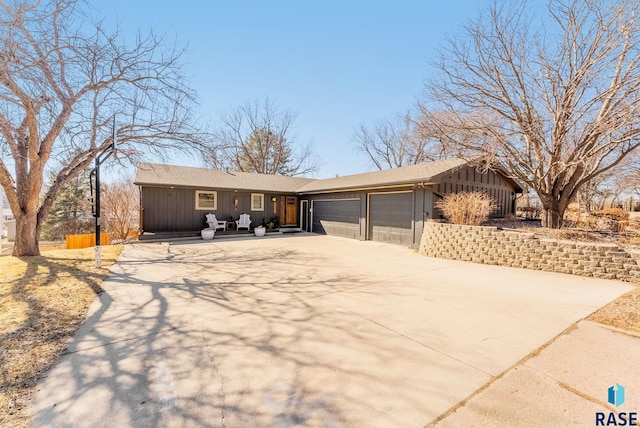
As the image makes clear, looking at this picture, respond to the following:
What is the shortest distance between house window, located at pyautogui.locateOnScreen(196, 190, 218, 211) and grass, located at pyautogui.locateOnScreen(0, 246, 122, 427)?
656cm

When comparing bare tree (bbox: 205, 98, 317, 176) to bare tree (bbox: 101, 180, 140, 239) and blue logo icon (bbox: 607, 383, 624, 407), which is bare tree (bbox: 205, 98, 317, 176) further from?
blue logo icon (bbox: 607, 383, 624, 407)

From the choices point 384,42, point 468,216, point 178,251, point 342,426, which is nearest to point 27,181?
point 178,251

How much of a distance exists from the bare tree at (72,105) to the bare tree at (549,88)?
835 cm

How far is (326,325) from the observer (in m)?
3.30

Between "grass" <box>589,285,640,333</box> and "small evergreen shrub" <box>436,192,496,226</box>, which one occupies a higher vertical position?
"small evergreen shrub" <box>436,192,496,226</box>

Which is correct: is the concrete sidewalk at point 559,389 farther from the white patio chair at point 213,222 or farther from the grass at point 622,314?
the white patio chair at point 213,222

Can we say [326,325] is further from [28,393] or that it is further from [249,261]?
[249,261]

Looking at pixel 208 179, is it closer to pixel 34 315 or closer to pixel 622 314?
pixel 34 315

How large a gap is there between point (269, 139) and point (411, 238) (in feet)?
63.6

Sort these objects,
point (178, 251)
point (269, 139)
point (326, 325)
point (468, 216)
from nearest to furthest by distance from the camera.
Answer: point (326, 325) → point (468, 216) → point (178, 251) → point (269, 139)

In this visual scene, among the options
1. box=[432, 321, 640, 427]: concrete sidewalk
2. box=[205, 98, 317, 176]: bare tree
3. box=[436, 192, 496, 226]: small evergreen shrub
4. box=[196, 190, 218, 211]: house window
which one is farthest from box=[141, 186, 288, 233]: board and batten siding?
box=[432, 321, 640, 427]: concrete sidewalk

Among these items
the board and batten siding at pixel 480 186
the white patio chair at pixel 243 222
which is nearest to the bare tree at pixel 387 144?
the board and batten siding at pixel 480 186

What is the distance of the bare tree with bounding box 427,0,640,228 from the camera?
6.94 m

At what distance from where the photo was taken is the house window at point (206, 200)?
42.7 ft
